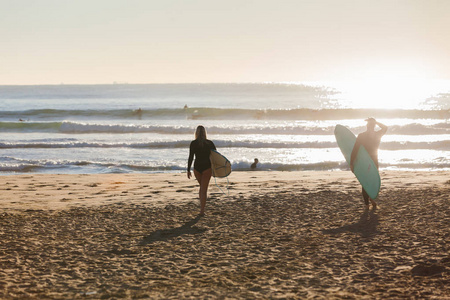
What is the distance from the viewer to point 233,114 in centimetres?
4500

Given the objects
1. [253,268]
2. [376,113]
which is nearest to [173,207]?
[253,268]

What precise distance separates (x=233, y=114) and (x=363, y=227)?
37541 mm

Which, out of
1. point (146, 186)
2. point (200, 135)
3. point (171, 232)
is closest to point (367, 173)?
point (200, 135)

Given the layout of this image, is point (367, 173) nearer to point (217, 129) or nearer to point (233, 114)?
point (217, 129)

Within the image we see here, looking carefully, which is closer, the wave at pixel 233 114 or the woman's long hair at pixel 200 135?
the woman's long hair at pixel 200 135

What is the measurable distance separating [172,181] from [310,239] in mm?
7053

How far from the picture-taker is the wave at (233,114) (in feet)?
138

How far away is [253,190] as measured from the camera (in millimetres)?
A: 11672

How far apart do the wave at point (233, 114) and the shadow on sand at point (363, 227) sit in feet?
112

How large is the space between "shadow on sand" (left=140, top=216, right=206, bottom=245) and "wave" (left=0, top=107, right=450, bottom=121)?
35.1 meters

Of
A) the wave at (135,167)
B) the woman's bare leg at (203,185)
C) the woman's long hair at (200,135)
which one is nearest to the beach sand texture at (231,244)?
the woman's bare leg at (203,185)

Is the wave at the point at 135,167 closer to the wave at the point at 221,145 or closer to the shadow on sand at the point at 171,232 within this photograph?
the wave at the point at 221,145

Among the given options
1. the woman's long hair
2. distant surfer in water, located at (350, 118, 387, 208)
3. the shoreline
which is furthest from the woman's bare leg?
distant surfer in water, located at (350, 118, 387, 208)

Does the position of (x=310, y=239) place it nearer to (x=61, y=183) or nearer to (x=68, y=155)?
(x=61, y=183)
